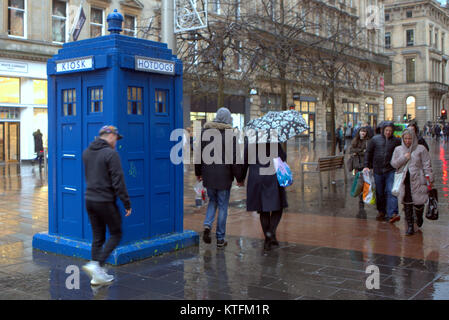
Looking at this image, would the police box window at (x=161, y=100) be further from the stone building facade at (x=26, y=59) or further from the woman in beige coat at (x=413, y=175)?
the stone building facade at (x=26, y=59)

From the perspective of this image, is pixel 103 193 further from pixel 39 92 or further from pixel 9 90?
pixel 39 92

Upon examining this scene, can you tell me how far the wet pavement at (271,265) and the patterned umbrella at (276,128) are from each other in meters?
1.53

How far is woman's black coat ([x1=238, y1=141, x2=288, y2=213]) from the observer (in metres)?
6.69

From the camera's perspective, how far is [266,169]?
6.75 m

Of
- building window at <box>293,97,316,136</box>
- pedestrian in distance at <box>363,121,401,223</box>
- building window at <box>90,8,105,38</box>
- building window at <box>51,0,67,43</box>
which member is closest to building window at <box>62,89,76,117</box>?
pedestrian in distance at <box>363,121,401,223</box>

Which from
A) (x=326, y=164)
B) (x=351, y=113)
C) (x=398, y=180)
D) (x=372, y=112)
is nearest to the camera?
(x=398, y=180)

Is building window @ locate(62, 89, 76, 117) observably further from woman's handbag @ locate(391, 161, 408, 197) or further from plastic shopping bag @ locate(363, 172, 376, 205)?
plastic shopping bag @ locate(363, 172, 376, 205)

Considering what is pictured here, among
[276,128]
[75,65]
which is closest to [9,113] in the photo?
[75,65]

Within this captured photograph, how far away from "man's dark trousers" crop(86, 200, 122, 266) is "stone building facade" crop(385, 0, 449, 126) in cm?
6997

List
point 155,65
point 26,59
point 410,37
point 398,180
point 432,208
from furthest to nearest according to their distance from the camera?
point 410,37 → point 26,59 → point 398,180 → point 432,208 → point 155,65

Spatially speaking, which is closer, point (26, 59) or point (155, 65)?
point (155, 65)

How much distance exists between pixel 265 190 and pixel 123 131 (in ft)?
6.83

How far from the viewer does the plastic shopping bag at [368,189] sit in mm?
9305

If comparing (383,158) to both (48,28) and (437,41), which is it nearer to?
(48,28)
